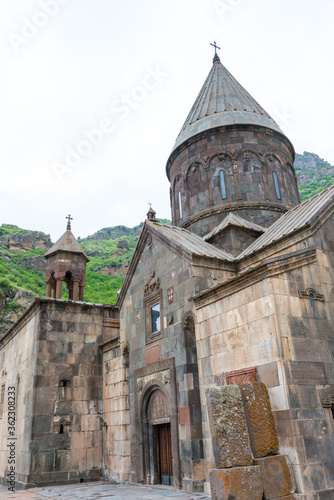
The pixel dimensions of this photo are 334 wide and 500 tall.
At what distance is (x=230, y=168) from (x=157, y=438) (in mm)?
8443

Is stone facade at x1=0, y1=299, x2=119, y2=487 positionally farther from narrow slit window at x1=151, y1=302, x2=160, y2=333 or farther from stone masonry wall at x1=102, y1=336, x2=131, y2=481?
narrow slit window at x1=151, y1=302, x2=160, y2=333

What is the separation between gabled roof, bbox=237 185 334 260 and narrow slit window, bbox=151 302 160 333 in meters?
2.33

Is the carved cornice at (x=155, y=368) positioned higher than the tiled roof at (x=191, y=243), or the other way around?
the tiled roof at (x=191, y=243)

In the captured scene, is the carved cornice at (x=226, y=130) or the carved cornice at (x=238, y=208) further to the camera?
the carved cornice at (x=226, y=130)

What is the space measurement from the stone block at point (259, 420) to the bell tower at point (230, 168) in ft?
25.4

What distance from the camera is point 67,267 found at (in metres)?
14.7

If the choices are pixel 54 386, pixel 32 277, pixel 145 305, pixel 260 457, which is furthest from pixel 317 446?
pixel 32 277

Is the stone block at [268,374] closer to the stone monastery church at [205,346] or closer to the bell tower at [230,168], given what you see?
the stone monastery church at [205,346]

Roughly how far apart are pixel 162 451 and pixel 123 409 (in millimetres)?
1874

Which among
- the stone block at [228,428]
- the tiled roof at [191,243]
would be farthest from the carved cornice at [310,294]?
the tiled roof at [191,243]

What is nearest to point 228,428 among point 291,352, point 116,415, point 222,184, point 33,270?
point 291,352

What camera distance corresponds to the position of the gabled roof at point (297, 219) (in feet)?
28.5

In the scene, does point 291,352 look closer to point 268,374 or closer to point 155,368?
point 268,374

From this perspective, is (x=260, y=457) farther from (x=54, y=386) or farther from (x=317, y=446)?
(x=54, y=386)
